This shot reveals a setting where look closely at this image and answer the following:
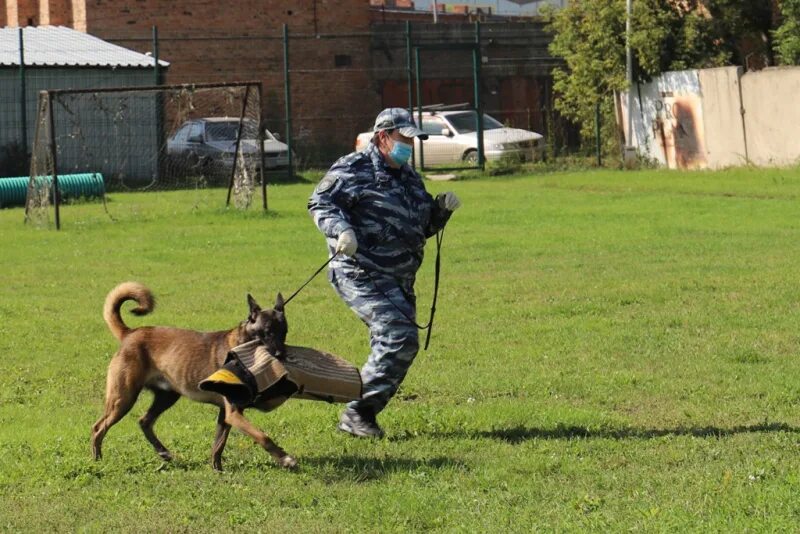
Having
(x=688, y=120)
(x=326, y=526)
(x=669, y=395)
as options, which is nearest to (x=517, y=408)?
(x=669, y=395)

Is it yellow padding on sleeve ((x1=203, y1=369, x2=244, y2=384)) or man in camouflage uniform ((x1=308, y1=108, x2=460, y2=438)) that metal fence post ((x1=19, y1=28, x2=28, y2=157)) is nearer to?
man in camouflage uniform ((x1=308, y1=108, x2=460, y2=438))

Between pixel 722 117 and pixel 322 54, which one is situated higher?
pixel 322 54

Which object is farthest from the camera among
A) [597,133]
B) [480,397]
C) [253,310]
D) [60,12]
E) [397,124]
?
[60,12]

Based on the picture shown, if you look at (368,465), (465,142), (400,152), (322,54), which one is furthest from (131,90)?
(322,54)

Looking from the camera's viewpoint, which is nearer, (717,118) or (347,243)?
(347,243)

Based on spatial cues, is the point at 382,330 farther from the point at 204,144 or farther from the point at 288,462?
the point at 204,144

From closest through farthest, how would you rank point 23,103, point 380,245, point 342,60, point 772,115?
point 380,245 < point 772,115 < point 23,103 < point 342,60

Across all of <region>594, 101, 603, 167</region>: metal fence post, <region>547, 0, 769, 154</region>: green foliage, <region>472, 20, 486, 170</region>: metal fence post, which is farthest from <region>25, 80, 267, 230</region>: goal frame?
<region>594, 101, 603, 167</region>: metal fence post

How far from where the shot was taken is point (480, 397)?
361 inches

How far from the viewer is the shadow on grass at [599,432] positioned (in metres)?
7.84

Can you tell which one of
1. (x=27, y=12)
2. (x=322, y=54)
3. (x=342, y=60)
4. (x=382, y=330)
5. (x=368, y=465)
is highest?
(x=27, y=12)

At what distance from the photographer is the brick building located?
39.7m

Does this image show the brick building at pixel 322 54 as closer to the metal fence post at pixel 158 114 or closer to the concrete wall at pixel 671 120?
the concrete wall at pixel 671 120

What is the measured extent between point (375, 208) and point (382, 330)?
705mm
